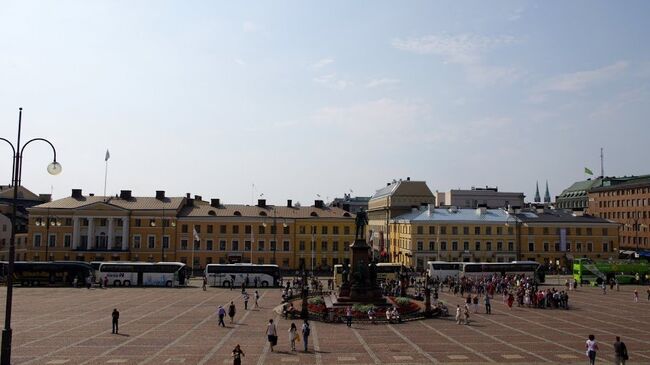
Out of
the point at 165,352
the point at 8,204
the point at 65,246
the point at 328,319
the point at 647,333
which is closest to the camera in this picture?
the point at 165,352

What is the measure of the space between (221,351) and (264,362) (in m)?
3.35

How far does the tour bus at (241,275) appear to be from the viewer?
66125 millimetres

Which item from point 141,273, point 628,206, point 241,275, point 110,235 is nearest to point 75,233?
point 110,235

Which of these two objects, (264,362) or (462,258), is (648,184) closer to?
(462,258)

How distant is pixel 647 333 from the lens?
111 ft

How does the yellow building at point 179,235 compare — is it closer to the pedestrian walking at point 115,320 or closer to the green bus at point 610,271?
the green bus at point 610,271

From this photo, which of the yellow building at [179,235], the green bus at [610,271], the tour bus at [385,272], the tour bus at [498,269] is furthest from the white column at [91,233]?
the green bus at [610,271]

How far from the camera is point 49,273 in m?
65.7

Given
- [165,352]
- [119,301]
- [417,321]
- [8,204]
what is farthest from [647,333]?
[8,204]

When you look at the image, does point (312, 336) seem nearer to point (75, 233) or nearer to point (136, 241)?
point (136, 241)

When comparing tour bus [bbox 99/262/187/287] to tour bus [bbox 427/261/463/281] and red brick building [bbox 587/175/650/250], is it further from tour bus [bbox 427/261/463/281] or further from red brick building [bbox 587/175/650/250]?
red brick building [bbox 587/175/650/250]

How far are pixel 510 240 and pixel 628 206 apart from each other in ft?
152

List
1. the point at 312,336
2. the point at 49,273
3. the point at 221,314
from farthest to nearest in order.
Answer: the point at 49,273 → the point at 221,314 → the point at 312,336

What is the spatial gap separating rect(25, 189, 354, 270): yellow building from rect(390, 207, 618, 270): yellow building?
11592mm
